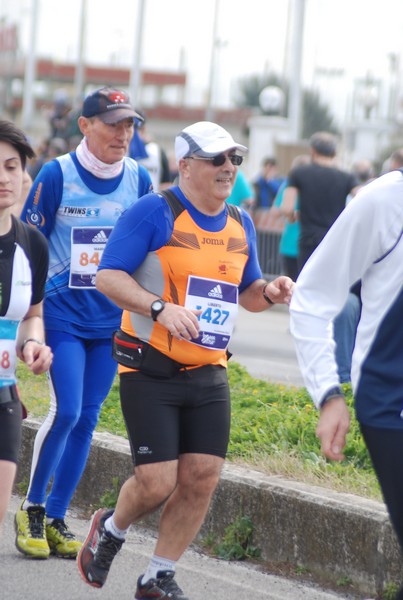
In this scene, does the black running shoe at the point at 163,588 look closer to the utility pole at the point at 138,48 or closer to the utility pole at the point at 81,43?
the utility pole at the point at 138,48

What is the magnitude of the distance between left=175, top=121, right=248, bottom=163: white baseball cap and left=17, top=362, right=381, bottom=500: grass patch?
5.63 ft

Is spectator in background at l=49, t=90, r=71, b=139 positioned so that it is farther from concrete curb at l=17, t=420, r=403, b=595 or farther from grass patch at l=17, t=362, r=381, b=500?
concrete curb at l=17, t=420, r=403, b=595

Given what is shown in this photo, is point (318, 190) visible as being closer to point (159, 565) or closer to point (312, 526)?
point (312, 526)

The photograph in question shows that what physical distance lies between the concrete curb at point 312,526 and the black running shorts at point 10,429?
158 cm

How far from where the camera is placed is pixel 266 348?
14.2 m

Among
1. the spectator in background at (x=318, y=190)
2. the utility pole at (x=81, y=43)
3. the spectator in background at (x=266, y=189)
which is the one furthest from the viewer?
the utility pole at (x=81, y=43)

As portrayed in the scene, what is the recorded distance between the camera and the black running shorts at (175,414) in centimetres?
483

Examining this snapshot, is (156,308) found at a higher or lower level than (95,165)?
lower

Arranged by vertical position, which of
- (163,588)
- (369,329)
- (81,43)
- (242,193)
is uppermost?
(81,43)

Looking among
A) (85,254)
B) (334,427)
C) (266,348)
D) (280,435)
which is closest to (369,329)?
(334,427)

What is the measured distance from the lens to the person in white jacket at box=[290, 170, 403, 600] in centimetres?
337

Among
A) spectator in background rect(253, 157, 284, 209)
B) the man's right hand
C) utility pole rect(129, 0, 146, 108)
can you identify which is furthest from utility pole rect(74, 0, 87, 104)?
the man's right hand

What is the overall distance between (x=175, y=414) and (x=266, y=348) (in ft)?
30.7

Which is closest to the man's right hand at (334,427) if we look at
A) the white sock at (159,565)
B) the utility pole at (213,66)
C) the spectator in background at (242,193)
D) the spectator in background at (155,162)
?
the white sock at (159,565)
